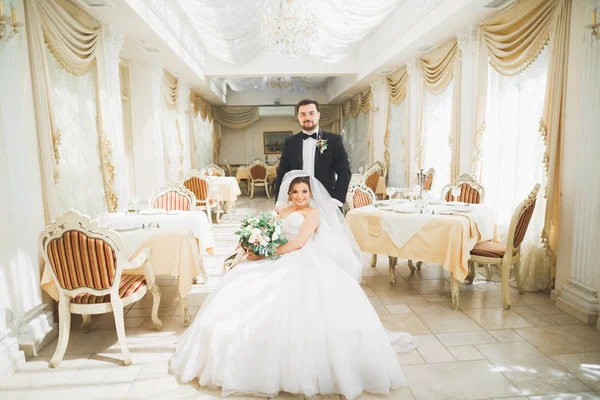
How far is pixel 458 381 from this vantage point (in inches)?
93.6

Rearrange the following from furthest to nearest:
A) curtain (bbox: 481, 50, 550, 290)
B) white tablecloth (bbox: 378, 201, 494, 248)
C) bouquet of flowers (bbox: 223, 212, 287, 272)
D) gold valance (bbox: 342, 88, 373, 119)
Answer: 1. gold valance (bbox: 342, 88, 373, 119)
2. curtain (bbox: 481, 50, 550, 290)
3. white tablecloth (bbox: 378, 201, 494, 248)
4. bouquet of flowers (bbox: 223, 212, 287, 272)

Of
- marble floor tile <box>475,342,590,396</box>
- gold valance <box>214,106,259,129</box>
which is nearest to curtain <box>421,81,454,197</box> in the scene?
marble floor tile <box>475,342,590,396</box>

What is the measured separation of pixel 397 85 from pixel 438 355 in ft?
21.3

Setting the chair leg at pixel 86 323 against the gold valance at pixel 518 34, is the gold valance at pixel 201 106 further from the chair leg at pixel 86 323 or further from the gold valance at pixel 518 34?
the chair leg at pixel 86 323

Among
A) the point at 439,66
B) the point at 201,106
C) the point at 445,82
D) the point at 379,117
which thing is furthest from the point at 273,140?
the point at 445,82

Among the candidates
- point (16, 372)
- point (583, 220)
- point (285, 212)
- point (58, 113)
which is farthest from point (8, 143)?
point (583, 220)

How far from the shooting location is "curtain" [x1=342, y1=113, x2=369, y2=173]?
1088 cm

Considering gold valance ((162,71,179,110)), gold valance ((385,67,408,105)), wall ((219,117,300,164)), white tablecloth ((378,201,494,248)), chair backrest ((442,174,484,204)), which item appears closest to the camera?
white tablecloth ((378,201,494,248))

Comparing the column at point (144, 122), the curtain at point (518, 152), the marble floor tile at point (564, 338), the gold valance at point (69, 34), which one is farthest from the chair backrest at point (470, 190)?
the column at point (144, 122)

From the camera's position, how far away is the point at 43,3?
10.2 ft

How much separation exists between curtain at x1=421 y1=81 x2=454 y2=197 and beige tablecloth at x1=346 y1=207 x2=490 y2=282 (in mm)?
2746

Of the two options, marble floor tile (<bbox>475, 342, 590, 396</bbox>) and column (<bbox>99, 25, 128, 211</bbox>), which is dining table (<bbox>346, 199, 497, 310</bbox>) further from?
column (<bbox>99, 25, 128, 211</bbox>)

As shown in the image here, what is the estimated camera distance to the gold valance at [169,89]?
7.16 meters

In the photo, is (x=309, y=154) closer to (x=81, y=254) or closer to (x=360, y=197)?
(x=360, y=197)
